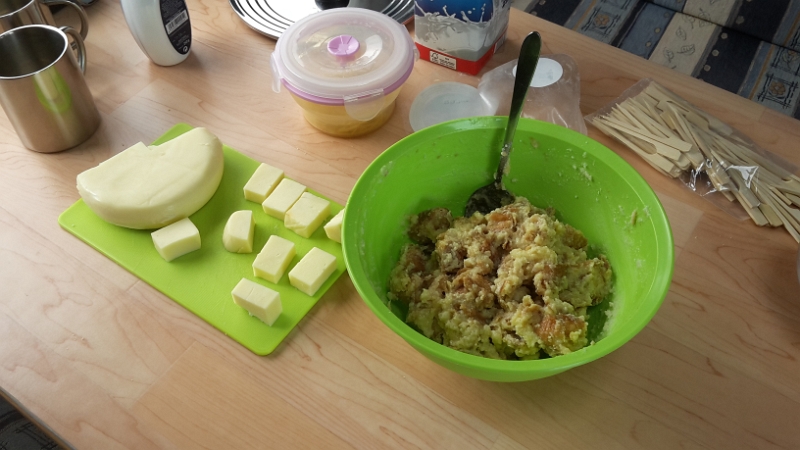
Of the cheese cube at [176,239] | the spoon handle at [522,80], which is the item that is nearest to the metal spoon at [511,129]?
the spoon handle at [522,80]

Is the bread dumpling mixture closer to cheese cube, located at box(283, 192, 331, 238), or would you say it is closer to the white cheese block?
cheese cube, located at box(283, 192, 331, 238)

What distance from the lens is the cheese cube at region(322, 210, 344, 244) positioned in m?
0.95

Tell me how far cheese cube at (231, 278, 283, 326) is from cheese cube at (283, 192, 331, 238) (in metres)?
0.13

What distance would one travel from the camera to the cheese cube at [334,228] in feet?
3.13

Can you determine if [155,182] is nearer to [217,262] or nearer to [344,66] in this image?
[217,262]

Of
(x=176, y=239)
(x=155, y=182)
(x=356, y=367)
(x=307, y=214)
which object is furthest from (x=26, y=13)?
(x=356, y=367)

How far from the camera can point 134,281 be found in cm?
96

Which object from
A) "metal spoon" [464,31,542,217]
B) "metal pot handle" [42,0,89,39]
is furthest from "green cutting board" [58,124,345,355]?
"metal pot handle" [42,0,89,39]

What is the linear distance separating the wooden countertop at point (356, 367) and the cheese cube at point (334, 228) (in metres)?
0.08

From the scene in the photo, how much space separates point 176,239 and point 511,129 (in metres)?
0.55

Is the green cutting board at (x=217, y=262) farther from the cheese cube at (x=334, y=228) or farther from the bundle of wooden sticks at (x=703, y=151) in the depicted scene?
the bundle of wooden sticks at (x=703, y=151)

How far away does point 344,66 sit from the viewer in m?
1.05

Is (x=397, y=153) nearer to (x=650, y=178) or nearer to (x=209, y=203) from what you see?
(x=209, y=203)

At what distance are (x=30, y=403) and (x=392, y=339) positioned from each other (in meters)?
0.51
